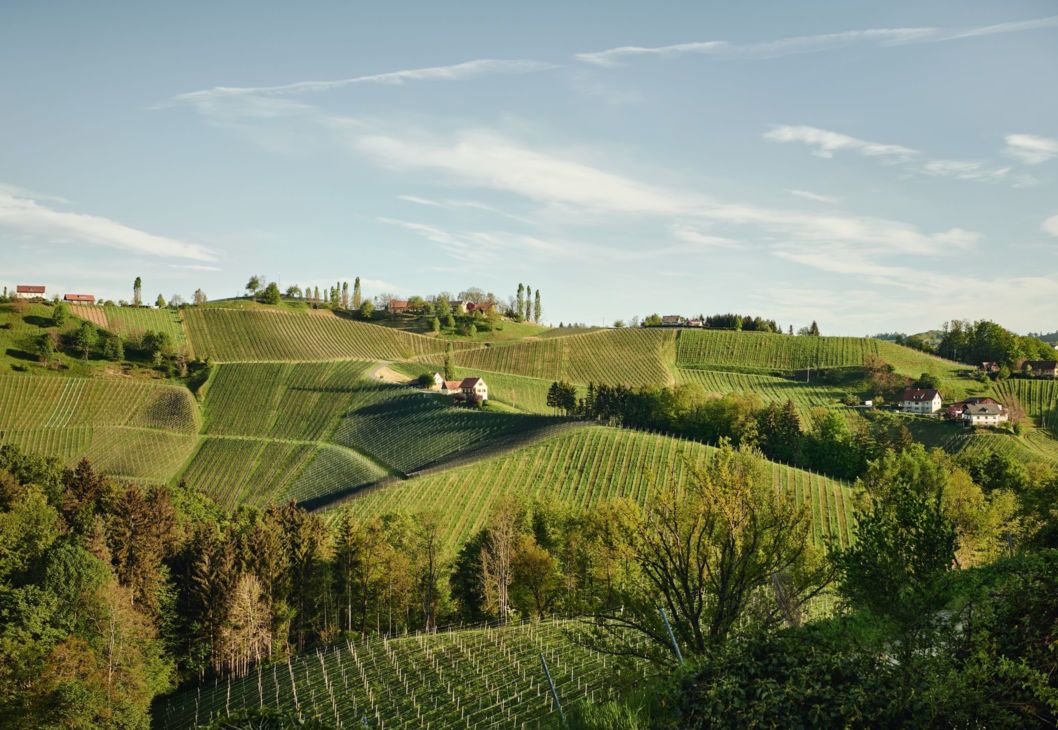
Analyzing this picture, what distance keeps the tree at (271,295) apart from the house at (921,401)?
461 feet

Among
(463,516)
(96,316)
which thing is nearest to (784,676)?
(463,516)

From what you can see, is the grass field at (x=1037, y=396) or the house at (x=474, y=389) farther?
the house at (x=474, y=389)

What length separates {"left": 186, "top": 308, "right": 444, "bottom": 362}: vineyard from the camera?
158 metres

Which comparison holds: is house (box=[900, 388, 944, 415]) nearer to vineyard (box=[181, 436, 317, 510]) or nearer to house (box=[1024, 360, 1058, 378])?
house (box=[1024, 360, 1058, 378])

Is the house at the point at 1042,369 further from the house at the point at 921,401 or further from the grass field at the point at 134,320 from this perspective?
the grass field at the point at 134,320

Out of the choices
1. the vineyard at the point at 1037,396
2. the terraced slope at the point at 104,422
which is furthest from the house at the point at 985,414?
the terraced slope at the point at 104,422

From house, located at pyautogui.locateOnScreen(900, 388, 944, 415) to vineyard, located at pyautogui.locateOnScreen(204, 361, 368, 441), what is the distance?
90625mm

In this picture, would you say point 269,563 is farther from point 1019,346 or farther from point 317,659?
point 1019,346

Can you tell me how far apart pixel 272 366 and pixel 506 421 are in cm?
5995

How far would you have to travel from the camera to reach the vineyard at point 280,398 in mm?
123125

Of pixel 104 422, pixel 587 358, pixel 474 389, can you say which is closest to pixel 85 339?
pixel 104 422

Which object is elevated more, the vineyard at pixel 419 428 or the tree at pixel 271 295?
the tree at pixel 271 295

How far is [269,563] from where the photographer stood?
5475 cm

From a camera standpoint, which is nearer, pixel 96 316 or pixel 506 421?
pixel 506 421
